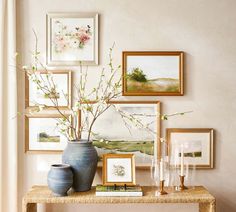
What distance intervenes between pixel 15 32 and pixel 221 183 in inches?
72.4

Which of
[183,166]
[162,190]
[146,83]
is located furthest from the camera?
[146,83]

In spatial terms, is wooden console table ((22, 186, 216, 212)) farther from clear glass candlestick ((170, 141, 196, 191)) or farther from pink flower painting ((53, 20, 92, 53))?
pink flower painting ((53, 20, 92, 53))

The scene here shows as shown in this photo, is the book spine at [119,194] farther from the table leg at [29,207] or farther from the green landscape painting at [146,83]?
the green landscape painting at [146,83]

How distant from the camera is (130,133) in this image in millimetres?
3016

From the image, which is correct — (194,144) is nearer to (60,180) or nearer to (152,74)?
(152,74)

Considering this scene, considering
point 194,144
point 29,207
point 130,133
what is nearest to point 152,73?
point 130,133

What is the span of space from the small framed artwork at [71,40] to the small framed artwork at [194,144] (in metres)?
0.78

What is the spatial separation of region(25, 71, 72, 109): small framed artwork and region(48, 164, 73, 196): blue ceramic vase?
21.3 inches

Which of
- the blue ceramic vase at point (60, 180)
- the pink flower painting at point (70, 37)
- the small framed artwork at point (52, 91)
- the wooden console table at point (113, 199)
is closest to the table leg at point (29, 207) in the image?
the wooden console table at point (113, 199)

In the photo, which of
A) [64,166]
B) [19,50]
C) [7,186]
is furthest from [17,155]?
[19,50]

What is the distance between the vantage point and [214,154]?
303cm

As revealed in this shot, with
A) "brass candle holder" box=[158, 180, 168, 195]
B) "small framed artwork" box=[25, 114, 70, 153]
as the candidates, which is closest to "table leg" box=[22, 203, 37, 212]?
"small framed artwork" box=[25, 114, 70, 153]

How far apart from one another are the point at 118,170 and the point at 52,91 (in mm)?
744

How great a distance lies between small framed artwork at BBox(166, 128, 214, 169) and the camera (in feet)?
9.86
